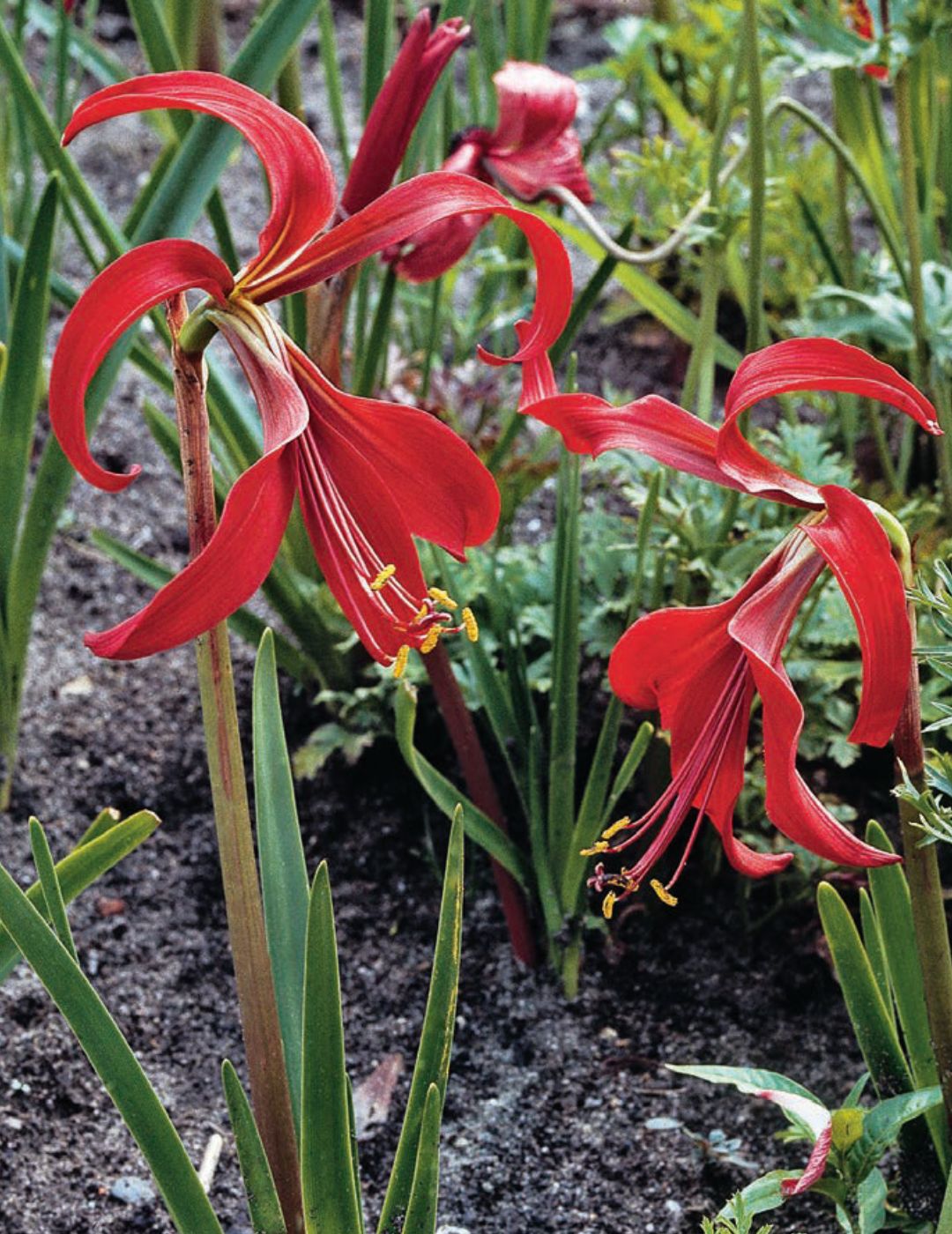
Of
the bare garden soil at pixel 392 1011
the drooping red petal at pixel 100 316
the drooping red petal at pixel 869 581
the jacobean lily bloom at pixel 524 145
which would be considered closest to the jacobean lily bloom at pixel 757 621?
the drooping red petal at pixel 869 581

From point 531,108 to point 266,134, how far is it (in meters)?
0.78

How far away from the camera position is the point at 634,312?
8.52ft

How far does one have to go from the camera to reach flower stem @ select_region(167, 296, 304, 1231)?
2.92ft

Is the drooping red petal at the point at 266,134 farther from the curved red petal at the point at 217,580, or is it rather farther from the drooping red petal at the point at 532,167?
the drooping red petal at the point at 532,167

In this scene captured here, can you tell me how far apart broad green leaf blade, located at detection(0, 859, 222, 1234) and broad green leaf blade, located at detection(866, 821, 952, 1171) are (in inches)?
21.1

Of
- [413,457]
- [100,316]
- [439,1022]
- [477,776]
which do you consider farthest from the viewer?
[477,776]

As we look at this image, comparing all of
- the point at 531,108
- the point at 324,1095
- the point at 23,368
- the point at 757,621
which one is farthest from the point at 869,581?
the point at 23,368

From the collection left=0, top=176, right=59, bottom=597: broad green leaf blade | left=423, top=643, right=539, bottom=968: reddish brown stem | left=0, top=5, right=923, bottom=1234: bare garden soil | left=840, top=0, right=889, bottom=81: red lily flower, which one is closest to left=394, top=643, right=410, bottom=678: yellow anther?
left=423, top=643, right=539, bottom=968: reddish brown stem

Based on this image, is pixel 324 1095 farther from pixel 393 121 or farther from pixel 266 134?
pixel 393 121

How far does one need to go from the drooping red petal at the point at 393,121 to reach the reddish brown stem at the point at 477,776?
0.47 meters

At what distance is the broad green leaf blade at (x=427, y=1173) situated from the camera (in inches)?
36.8

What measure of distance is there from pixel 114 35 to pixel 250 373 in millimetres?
2830

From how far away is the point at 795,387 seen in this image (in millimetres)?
870

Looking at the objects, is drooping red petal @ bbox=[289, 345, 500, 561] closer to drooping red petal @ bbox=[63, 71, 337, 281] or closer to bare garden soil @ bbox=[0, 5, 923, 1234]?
drooping red petal @ bbox=[63, 71, 337, 281]
